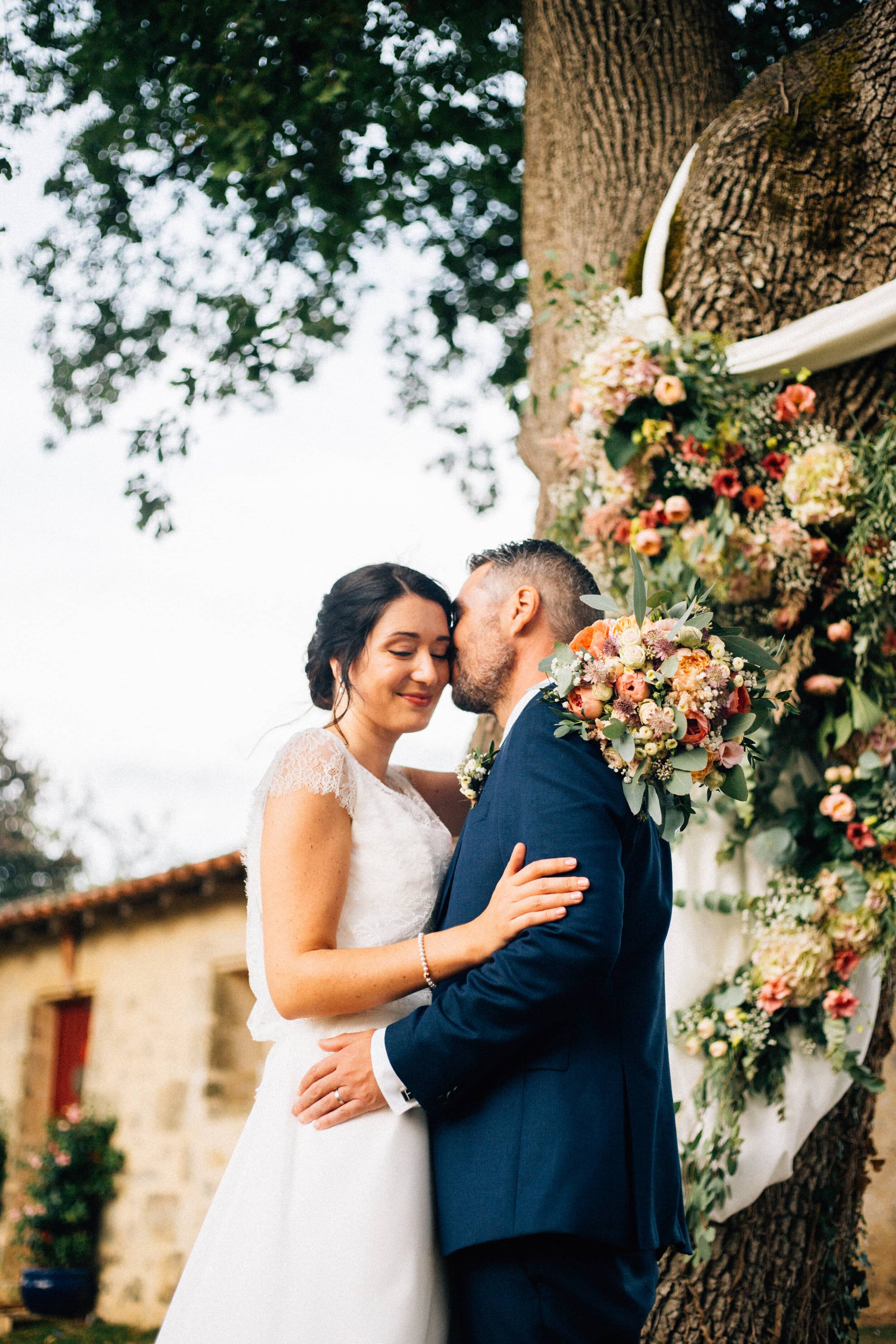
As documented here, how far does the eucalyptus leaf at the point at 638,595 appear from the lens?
207 cm

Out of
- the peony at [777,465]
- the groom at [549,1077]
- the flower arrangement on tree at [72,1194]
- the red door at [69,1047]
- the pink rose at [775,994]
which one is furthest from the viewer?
the red door at [69,1047]

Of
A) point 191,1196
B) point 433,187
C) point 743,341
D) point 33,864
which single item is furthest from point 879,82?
point 33,864

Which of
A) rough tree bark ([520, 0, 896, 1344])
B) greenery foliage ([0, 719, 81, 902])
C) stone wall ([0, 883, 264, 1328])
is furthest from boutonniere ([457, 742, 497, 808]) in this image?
greenery foliage ([0, 719, 81, 902])

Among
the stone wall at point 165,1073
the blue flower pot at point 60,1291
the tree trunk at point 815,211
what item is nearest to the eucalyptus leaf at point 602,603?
the tree trunk at point 815,211

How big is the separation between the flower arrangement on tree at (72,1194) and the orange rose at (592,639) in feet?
26.7

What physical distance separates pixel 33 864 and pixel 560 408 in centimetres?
2416

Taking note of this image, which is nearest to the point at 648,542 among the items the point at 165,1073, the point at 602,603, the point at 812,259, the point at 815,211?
the point at 812,259

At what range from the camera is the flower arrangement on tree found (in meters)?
8.71

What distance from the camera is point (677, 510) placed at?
3.41 metres

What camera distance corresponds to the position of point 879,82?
346 centimetres

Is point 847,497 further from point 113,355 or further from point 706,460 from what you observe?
point 113,355

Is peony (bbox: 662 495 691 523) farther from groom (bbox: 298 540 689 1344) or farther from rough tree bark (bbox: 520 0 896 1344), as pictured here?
groom (bbox: 298 540 689 1344)

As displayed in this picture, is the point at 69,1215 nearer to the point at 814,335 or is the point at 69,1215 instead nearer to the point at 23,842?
the point at 814,335

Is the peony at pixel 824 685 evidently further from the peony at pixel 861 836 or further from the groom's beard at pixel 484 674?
the groom's beard at pixel 484 674
